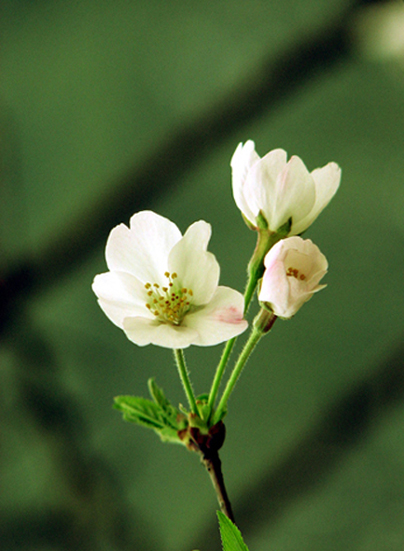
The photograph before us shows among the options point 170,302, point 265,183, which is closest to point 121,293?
point 170,302

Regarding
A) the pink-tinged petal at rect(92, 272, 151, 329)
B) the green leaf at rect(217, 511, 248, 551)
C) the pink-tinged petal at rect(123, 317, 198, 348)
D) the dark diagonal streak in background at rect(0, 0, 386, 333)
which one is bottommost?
the green leaf at rect(217, 511, 248, 551)

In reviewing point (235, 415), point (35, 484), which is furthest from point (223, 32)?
point (35, 484)

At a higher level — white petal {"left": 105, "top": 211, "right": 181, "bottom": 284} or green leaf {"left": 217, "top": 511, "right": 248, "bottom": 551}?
white petal {"left": 105, "top": 211, "right": 181, "bottom": 284}

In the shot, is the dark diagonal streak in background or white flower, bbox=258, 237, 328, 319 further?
the dark diagonal streak in background

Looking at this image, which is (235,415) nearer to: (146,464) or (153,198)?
(146,464)

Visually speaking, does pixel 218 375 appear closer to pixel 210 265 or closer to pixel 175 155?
pixel 210 265

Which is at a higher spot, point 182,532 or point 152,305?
point 152,305

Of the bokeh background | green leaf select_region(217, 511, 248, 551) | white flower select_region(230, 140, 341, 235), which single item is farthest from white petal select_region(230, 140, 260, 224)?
the bokeh background

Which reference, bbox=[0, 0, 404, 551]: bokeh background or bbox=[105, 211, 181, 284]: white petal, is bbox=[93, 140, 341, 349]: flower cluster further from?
bbox=[0, 0, 404, 551]: bokeh background
